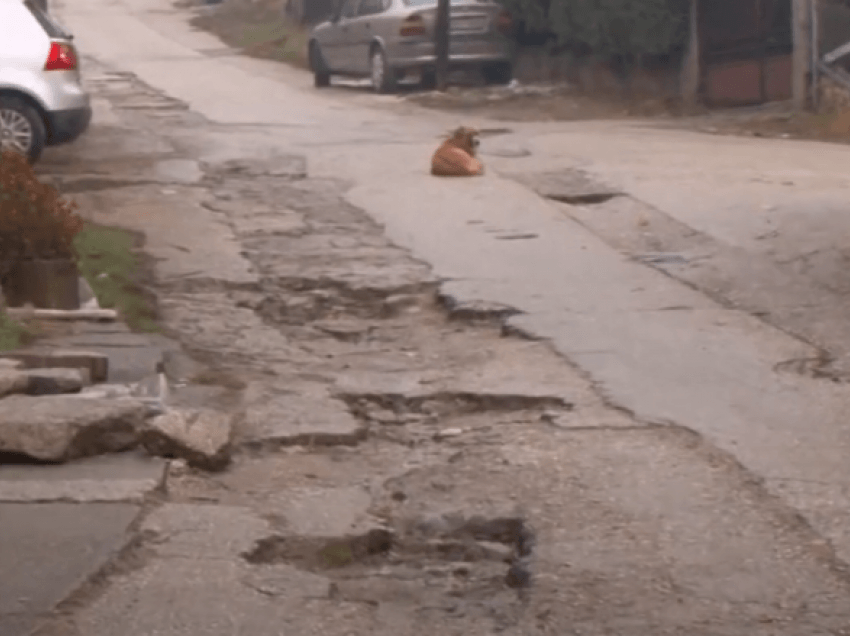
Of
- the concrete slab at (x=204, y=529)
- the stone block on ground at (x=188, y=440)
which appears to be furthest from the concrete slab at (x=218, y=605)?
the stone block on ground at (x=188, y=440)

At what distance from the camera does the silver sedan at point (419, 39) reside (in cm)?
2391

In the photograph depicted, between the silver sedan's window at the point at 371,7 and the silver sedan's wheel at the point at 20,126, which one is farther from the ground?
the silver sedan's window at the point at 371,7

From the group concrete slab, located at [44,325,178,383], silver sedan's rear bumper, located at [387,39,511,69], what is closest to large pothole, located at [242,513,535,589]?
concrete slab, located at [44,325,178,383]

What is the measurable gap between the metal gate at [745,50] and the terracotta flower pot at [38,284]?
13.7m

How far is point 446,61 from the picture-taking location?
23844 mm

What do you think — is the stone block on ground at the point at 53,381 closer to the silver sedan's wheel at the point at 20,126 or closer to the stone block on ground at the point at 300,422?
the stone block on ground at the point at 300,422

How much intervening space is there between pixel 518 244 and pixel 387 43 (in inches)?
515

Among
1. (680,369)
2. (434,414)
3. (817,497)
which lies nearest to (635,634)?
(817,497)

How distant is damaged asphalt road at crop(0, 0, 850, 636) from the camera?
5.06 metres

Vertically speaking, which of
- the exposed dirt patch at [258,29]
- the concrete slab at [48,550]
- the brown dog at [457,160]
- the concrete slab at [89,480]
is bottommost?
the exposed dirt patch at [258,29]

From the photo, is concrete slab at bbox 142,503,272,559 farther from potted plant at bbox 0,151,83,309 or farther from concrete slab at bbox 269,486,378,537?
potted plant at bbox 0,151,83,309

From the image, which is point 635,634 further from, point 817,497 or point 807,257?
point 807,257

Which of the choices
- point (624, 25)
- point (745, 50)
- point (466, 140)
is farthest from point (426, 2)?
point (466, 140)

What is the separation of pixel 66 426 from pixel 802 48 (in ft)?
49.6
